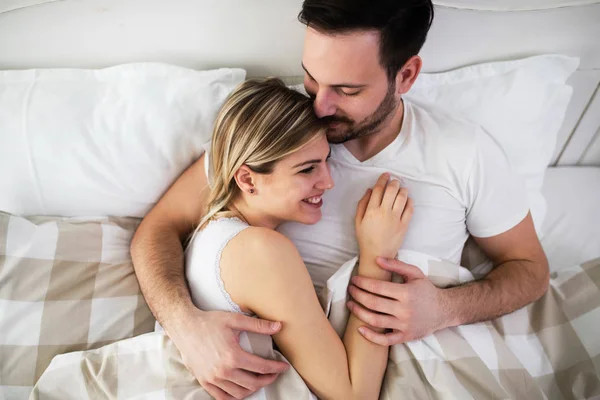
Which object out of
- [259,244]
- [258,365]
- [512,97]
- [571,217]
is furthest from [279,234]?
[571,217]

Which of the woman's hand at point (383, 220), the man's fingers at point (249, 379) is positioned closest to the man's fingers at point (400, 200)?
the woman's hand at point (383, 220)

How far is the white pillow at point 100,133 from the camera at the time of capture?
107 cm

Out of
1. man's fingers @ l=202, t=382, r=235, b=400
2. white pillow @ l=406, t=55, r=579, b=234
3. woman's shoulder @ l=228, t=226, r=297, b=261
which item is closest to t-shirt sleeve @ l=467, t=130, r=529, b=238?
white pillow @ l=406, t=55, r=579, b=234

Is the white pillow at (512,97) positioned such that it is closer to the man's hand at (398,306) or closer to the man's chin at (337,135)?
the man's chin at (337,135)

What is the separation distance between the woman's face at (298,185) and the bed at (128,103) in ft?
0.93

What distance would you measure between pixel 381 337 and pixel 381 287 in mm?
106

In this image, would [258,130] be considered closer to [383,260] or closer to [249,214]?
[249,214]

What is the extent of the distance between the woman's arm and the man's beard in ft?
0.99

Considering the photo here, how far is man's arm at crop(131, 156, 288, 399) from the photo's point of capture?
86 centimetres

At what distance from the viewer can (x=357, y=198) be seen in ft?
3.64

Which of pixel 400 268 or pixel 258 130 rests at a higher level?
pixel 258 130

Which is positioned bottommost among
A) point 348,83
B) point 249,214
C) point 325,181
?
point 249,214

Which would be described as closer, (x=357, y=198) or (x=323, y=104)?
(x=323, y=104)

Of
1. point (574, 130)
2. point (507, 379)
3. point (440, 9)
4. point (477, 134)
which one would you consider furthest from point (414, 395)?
point (574, 130)
